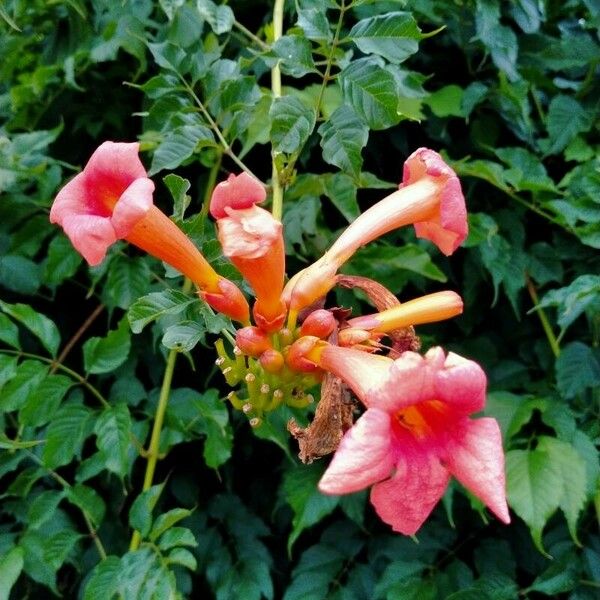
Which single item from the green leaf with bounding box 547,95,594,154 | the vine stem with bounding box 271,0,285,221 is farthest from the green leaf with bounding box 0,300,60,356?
the green leaf with bounding box 547,95,594,154

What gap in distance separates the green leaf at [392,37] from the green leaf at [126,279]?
2.84ft

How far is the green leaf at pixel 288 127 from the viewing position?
1.53 meters

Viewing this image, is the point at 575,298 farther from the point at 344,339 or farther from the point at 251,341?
the point at 251,341

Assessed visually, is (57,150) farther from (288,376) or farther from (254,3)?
(288,376)

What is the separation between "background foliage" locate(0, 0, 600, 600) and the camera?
1858 mm

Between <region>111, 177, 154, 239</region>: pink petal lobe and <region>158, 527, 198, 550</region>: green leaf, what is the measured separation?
32.5 inches

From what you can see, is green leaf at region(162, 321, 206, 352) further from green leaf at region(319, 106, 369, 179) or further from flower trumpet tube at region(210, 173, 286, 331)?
green leaf at region(319, 106, 369, 179)

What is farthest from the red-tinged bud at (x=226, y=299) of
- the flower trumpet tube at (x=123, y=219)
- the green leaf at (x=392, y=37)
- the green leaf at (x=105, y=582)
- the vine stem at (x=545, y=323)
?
the vine stem at (x=545, y=323)

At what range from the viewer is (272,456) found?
2465 millimetres

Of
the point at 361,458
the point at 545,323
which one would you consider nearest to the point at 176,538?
the point at 361,458

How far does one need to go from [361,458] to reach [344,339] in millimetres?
363

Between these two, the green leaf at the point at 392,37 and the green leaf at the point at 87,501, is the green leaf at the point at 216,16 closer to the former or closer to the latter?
the green leaf at the point at 392,37

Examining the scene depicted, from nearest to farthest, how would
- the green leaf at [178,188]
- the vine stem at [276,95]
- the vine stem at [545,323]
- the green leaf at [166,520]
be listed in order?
1. the green leaf at [178,188]
2. the vine stem at [276,95]
3. the green leaf at [166,520]
4. the vine stem at [545,323]

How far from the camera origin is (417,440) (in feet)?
3.51
